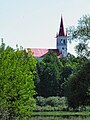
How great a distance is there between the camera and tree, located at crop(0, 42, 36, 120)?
908 inches

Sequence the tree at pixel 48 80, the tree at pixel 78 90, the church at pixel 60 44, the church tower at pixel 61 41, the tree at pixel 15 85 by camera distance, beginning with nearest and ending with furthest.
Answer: the tree at pixel 15 85 → the tree at pixel 78 90 → the tree at pixel 48 80 → the church at pixel 60 44 → the church tower at pixel 61 41

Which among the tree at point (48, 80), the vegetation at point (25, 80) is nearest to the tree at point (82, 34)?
the vegetation at point (25, 80)

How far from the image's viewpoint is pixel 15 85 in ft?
77.7

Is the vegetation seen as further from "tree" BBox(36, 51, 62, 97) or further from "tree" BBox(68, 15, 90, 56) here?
"tree" BBox(36, 51, 62, 97)

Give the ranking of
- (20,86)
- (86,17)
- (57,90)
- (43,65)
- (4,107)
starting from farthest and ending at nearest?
(43,65) → (57,90) → (86,17) → (20,86) → (4,107)

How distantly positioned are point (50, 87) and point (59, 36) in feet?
240

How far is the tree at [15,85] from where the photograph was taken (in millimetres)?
23062

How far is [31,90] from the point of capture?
83.7ft

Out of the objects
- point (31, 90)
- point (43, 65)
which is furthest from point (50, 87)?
point (31, 90)

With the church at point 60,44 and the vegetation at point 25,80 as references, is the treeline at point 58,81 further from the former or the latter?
the church at point 60,44

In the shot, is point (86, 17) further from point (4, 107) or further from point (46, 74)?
point (46, 74)

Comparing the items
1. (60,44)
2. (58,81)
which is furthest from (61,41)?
(58,81)

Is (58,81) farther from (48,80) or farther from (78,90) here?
(78,90)

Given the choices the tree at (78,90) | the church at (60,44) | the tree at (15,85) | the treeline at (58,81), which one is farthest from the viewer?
the church at (60,44)
